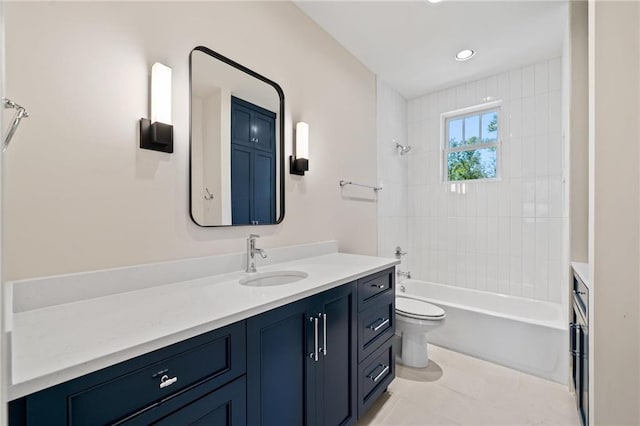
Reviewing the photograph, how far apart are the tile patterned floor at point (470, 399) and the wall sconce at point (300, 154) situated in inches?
63.1

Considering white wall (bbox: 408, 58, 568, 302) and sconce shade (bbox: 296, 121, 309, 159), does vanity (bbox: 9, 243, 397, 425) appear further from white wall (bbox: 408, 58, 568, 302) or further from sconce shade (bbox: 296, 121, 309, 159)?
white wall (bbox: 408, 58, 568, 302)

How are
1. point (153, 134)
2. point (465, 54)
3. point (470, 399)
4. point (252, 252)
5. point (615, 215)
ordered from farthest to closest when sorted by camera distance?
1. point (465, 54)
2. point (470, 399)
3. point (252, 252)
4. point (153, 134)
5. point (615, 215)

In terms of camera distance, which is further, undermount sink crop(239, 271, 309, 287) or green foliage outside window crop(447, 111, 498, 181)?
green foliage outside window crop(447, 111, 498, 181)

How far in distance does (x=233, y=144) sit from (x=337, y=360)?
125 cm

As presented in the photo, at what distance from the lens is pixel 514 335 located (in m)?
2.27

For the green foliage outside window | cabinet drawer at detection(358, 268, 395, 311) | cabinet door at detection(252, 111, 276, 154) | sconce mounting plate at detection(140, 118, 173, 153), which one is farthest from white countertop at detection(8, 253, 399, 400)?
the green foliage outside window

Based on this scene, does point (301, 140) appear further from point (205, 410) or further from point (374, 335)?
point (205, 410)

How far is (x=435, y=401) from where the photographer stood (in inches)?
74.5

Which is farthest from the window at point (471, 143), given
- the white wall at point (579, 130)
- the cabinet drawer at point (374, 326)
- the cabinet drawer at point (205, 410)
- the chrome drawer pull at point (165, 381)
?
the chrome drawer pull at point (165, 381)

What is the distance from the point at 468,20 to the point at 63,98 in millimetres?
2532

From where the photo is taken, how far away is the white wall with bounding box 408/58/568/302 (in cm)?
274

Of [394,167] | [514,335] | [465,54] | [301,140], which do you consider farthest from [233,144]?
[514,335]

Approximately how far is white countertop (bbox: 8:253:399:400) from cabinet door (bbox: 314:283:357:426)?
0.11 meters

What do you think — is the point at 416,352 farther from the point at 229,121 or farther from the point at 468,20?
the point at 468,20
